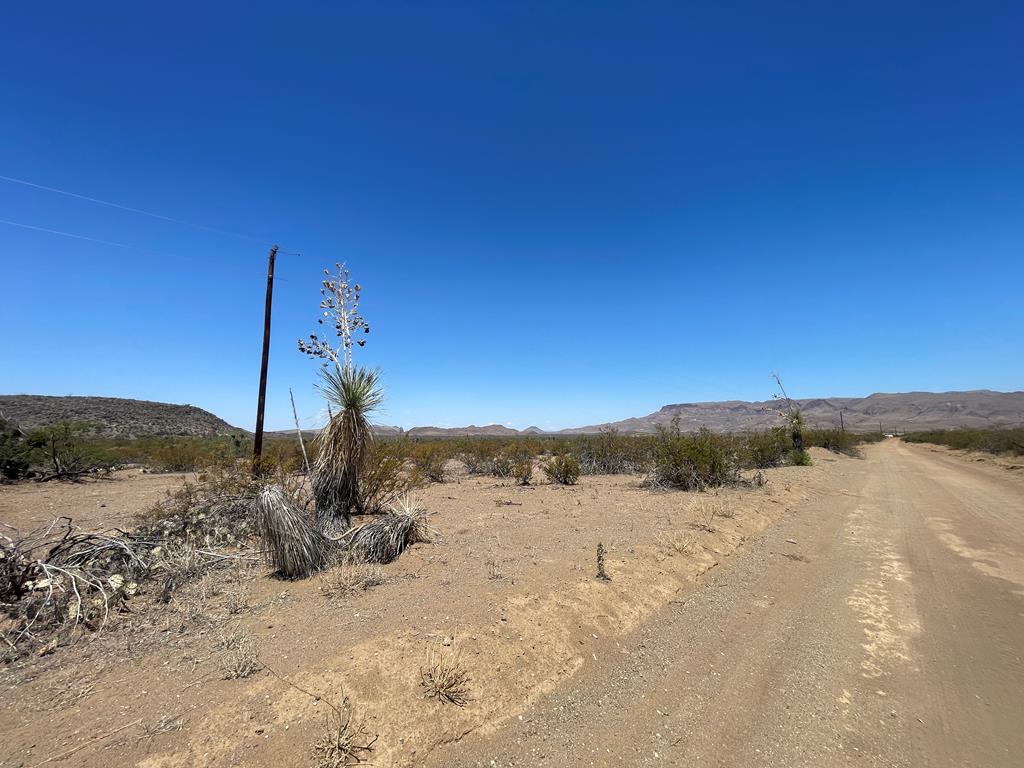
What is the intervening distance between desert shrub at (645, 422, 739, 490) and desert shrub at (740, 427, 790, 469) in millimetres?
7176

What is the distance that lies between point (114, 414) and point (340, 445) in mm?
65520

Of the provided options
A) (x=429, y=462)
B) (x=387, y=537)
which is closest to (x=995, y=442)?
(x=429, y=462)

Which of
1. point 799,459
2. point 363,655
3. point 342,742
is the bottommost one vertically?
point 342,742

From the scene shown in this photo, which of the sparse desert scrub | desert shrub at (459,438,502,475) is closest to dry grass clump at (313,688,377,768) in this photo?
desert shrub at (459,438,502,475)

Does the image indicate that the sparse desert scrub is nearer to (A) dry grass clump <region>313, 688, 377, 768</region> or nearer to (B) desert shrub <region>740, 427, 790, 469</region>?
(B) desert shrub <region>740, 427, 790, 469</region>

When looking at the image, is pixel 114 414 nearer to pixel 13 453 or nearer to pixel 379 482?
pixel 13 453

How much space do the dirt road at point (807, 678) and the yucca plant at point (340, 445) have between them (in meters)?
5.86

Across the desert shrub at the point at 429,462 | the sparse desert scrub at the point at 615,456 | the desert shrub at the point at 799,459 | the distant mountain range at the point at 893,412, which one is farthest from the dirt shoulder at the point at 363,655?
the distant mountain range at the point at 893,412

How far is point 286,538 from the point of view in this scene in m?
6.71

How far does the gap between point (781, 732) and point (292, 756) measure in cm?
372

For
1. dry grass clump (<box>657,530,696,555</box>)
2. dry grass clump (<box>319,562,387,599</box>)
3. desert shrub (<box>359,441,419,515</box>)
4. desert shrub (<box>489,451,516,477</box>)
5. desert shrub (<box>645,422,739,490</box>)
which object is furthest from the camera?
desert shrub (<box>489,451,516,477</box>)

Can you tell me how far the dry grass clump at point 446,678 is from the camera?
3922 millimetres

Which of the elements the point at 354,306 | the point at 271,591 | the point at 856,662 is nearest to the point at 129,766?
the point at 271,591

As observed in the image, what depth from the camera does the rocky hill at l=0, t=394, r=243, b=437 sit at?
4938cm
